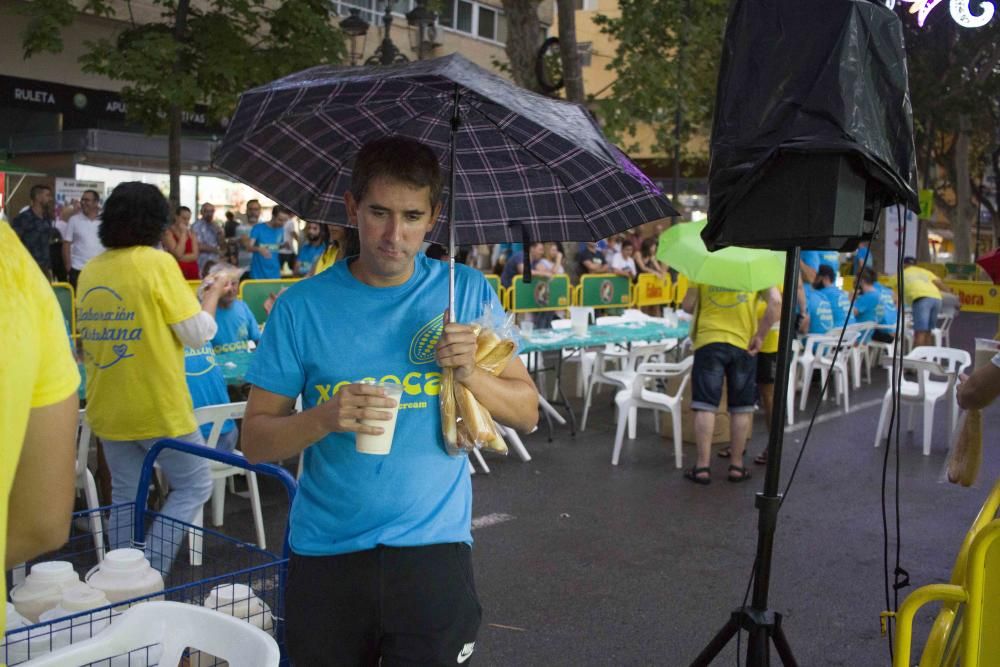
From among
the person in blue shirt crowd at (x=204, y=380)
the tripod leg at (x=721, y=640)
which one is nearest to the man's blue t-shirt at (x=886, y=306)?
the person in blue shirt crowd at (x=204, y=380)

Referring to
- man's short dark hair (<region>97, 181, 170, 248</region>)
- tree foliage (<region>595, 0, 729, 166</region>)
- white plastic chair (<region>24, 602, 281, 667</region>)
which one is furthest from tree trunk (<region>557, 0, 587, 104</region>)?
white plastic chair (<region>24, 602, 281, 667</region>)

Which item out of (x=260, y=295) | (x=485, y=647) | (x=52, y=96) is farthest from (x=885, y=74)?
(x=52, y=96)

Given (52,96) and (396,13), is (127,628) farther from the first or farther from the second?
(396,13)

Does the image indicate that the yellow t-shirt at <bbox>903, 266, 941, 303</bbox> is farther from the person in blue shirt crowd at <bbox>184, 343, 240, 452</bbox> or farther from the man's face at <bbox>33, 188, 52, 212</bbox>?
the man's face at <bbox>33, 188, 52, 212</bbox>

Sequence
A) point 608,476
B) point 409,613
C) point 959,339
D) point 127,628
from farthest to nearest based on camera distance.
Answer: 1. point 959,339
2. point 608,476
3. point 409,613
4. point 127,628

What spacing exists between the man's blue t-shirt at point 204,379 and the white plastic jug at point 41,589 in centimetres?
330

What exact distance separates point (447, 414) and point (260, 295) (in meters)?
9.24

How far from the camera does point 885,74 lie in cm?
323

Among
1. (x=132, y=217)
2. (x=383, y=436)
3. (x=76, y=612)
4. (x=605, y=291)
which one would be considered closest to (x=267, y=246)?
(x=605, y=291)

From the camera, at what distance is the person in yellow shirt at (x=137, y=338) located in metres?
4.81

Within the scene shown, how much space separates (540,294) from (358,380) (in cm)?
1281

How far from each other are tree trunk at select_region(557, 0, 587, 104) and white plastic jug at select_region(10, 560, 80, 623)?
14057 mm

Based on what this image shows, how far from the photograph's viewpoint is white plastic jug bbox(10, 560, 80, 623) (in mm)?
2832

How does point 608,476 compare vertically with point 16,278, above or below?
below
